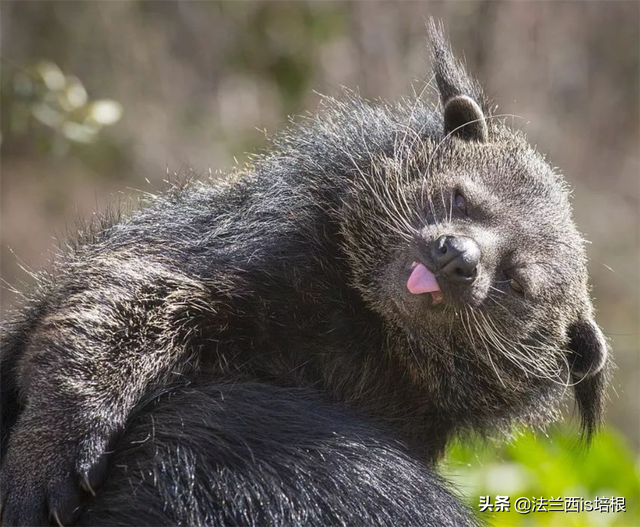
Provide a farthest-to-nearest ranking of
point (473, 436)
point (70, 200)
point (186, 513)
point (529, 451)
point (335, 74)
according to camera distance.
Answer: point (70, 200)
point (335, 74)
point (529, 451)
point (473, 436)
point (186, 513)

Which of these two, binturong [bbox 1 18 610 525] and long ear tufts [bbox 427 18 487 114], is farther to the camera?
long ear tufts [bbox 427 18 487 114]

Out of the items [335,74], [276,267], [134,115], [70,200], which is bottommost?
[276,267]

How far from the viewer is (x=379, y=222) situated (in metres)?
3.91

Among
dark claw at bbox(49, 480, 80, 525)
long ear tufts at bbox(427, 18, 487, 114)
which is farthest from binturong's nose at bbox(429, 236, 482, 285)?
dark claw at bbox(49, 480, 80, 525)

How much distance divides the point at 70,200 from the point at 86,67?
1.58 meters

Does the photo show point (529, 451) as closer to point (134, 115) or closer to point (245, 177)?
point (245, 177)

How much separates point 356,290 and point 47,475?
1.46 m

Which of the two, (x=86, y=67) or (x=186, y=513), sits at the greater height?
(x=86, y=67)

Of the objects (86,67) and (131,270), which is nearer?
(131,270)

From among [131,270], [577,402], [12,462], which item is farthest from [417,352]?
[12,462]

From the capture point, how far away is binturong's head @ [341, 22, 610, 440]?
3.69 metres

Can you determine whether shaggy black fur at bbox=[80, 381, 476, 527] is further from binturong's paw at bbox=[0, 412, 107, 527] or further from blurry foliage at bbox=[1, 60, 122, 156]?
blurry foliage at bbox=[1, 60, 122, 156]

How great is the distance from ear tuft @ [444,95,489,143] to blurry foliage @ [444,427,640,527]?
201 cm

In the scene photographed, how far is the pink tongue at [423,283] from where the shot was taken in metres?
3.59
